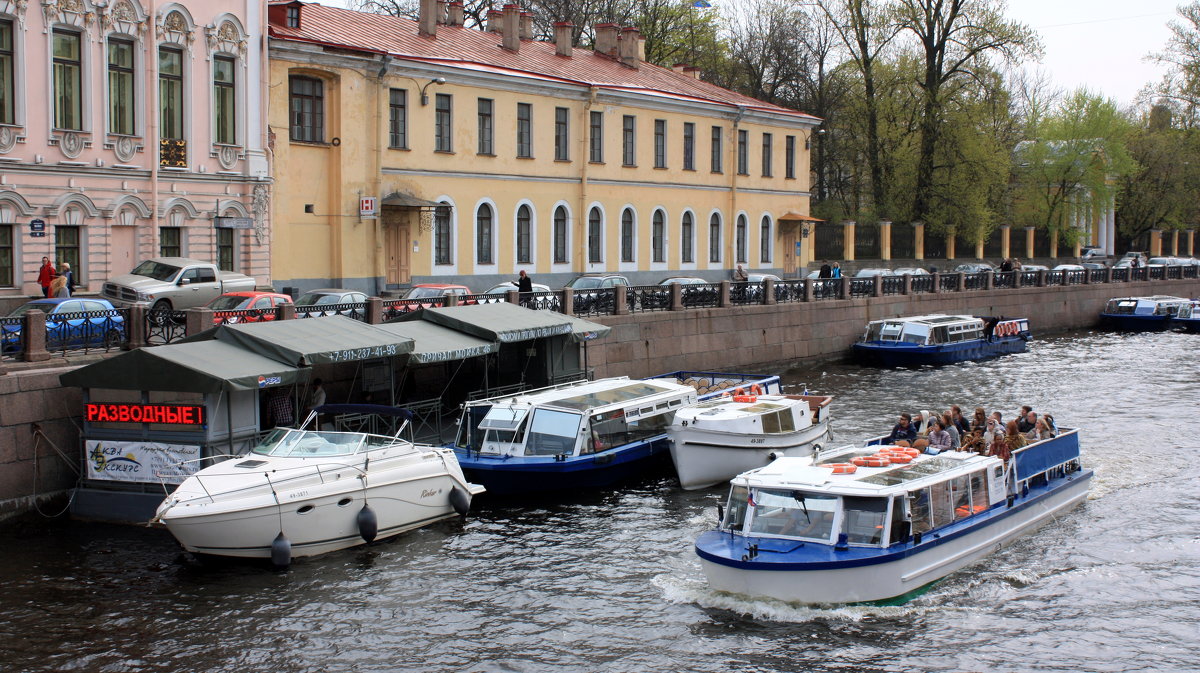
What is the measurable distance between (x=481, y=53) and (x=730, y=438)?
2275 centimetres

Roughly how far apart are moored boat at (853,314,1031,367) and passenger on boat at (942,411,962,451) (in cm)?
1825

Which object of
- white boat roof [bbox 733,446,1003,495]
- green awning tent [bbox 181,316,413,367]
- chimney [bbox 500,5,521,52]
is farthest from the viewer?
chimney [bbox 500,5,521,52]

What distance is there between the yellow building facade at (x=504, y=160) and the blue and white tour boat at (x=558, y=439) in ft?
47.1

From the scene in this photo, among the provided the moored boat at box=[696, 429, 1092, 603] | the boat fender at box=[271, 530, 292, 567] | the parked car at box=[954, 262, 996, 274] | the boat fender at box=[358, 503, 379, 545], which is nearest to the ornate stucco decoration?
the boat fender at box=[358, 503, 379, 545]

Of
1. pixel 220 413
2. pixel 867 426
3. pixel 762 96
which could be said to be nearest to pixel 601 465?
pixel 220 413

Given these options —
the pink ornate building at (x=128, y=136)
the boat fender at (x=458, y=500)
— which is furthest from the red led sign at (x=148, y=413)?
the pink ornate building at (x=128, y=136)

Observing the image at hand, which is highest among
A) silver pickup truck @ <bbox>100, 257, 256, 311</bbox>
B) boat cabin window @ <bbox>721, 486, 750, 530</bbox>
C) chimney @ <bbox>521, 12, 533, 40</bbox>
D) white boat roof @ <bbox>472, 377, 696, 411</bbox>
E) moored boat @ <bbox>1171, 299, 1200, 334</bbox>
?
chimney @ <bbox>521, 12, 533, 40</bbox>

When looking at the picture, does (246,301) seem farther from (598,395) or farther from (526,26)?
(526,26)

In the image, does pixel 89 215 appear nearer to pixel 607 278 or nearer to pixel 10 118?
pixel 10 118

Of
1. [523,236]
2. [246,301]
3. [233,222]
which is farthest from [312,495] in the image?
[523,236]

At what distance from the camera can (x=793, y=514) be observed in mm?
15586

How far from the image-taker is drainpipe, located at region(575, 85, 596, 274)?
42156 millimetres

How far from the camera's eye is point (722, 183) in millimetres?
48344

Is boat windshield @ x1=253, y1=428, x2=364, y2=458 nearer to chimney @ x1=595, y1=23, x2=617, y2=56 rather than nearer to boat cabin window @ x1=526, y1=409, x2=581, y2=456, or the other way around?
boat cabin window @ x1=526, y1=409, x2=581, y2=456
